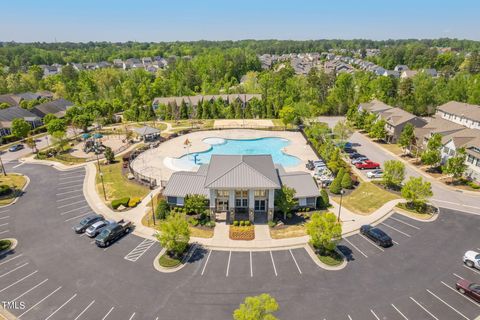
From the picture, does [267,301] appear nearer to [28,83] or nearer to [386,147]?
[386,147]

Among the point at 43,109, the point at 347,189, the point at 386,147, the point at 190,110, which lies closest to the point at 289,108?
the point at 386,147

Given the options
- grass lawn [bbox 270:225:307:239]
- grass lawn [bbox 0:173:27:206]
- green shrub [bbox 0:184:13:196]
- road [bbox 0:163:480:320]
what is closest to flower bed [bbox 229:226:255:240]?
grass lawn [bbox 270:225:307:239]

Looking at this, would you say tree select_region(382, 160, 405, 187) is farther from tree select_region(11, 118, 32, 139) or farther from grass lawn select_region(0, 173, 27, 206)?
tree select_region(11, 118, 32, 139)

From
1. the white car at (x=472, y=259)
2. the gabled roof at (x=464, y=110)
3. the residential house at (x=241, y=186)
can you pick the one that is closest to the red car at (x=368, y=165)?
the residential house at (x=241, y=186)

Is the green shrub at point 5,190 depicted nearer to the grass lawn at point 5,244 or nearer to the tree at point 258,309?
the grass lawn at point 5,244

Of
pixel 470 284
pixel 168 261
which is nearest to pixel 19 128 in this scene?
pixel 168 261

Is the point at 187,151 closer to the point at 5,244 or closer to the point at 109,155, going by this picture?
the point at 109,155
